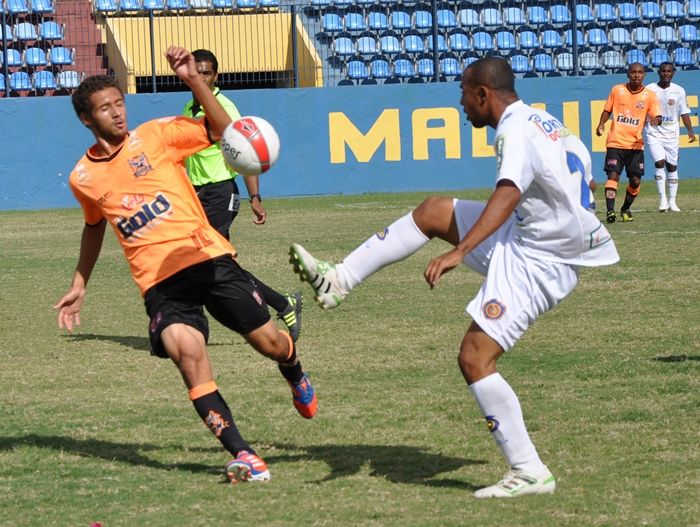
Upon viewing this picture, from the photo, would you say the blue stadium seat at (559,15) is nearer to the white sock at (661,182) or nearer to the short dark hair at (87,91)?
the white sock at (661,182)

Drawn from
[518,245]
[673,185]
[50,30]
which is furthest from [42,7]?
[518,245]

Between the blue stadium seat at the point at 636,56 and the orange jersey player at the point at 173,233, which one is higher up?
the orange jersey player at the point at 173,233

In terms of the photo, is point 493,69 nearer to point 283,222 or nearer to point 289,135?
point 283,222

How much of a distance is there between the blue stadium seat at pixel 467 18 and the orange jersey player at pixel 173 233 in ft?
80.0

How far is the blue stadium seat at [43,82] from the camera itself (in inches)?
1063

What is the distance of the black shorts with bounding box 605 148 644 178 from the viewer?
64.0 feet

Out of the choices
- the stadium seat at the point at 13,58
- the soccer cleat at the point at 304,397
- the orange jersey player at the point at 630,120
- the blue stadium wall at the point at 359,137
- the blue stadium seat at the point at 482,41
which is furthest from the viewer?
the blue stadium seat at the point at 482,41

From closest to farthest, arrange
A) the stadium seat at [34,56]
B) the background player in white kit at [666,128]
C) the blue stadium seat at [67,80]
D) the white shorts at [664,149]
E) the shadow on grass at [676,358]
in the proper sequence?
the shadow on grass at [676,358]
the background player in white kit at [666,128]
the white shorts at [664,149]
the blue stadium seat at [67,80]
the stadium seat at [34,56]

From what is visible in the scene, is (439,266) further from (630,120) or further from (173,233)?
(630,120)

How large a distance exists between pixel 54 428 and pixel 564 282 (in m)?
3.22

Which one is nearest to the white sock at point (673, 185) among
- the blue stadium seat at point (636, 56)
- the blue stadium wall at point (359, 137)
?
the blue stadium wall at point (359, 137)

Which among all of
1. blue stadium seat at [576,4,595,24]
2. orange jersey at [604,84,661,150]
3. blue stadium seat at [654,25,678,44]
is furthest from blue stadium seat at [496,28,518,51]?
orange jersey at [604,84,661,150]

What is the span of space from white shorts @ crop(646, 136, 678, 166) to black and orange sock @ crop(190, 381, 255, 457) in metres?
16.1

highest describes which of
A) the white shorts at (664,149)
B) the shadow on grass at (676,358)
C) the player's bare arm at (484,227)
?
the player's bare arm at (484,227)
